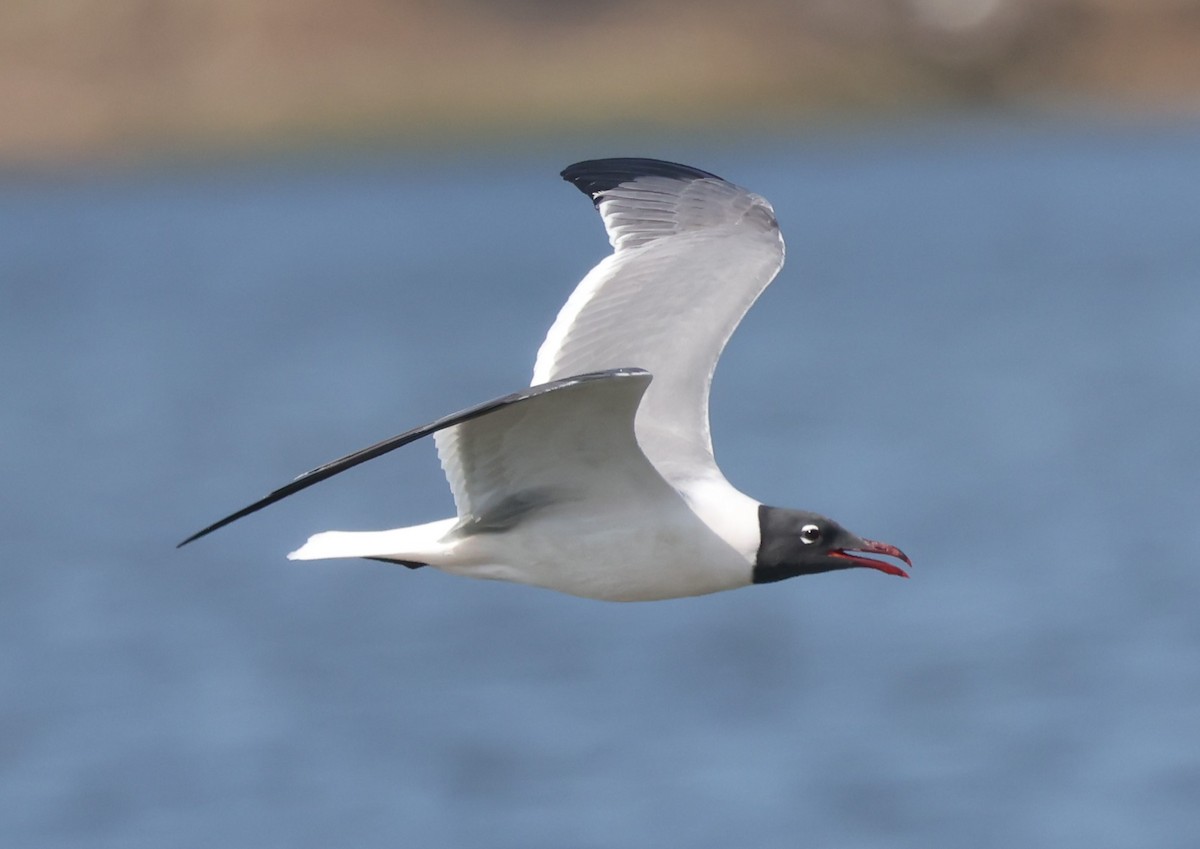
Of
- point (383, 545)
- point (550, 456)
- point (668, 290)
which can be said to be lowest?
point (383, 545)

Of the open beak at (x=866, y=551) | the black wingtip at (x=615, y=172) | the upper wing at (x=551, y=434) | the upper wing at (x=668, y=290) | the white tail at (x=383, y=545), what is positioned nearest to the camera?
the upper wing at (x=551, y=434)

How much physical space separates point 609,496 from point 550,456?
22 cm

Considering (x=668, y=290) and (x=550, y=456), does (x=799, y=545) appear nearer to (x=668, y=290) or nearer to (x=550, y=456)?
(x=550, y=456)

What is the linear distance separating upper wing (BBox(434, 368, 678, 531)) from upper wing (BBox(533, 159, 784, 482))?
1.20 feet

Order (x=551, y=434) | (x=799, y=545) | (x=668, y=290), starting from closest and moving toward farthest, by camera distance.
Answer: (x=551, y=434) → (x=799, y=545) → (x=668, y=290)

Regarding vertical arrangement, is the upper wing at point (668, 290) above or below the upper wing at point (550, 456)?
above

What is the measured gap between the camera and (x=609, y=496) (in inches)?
291

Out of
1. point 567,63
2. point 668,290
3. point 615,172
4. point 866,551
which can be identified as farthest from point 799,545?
point 567,63

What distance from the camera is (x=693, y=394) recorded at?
7.99 metres

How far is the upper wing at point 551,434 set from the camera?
6910 millimetres

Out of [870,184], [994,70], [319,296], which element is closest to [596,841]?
[319,296]

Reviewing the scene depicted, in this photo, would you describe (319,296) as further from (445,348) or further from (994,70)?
(994,70)

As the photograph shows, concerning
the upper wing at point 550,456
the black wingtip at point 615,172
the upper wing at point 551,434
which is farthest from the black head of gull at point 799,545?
the black wingtip at point 615,172

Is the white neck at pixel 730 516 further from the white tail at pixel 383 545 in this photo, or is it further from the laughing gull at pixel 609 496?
the white tail at pixel 383 545
